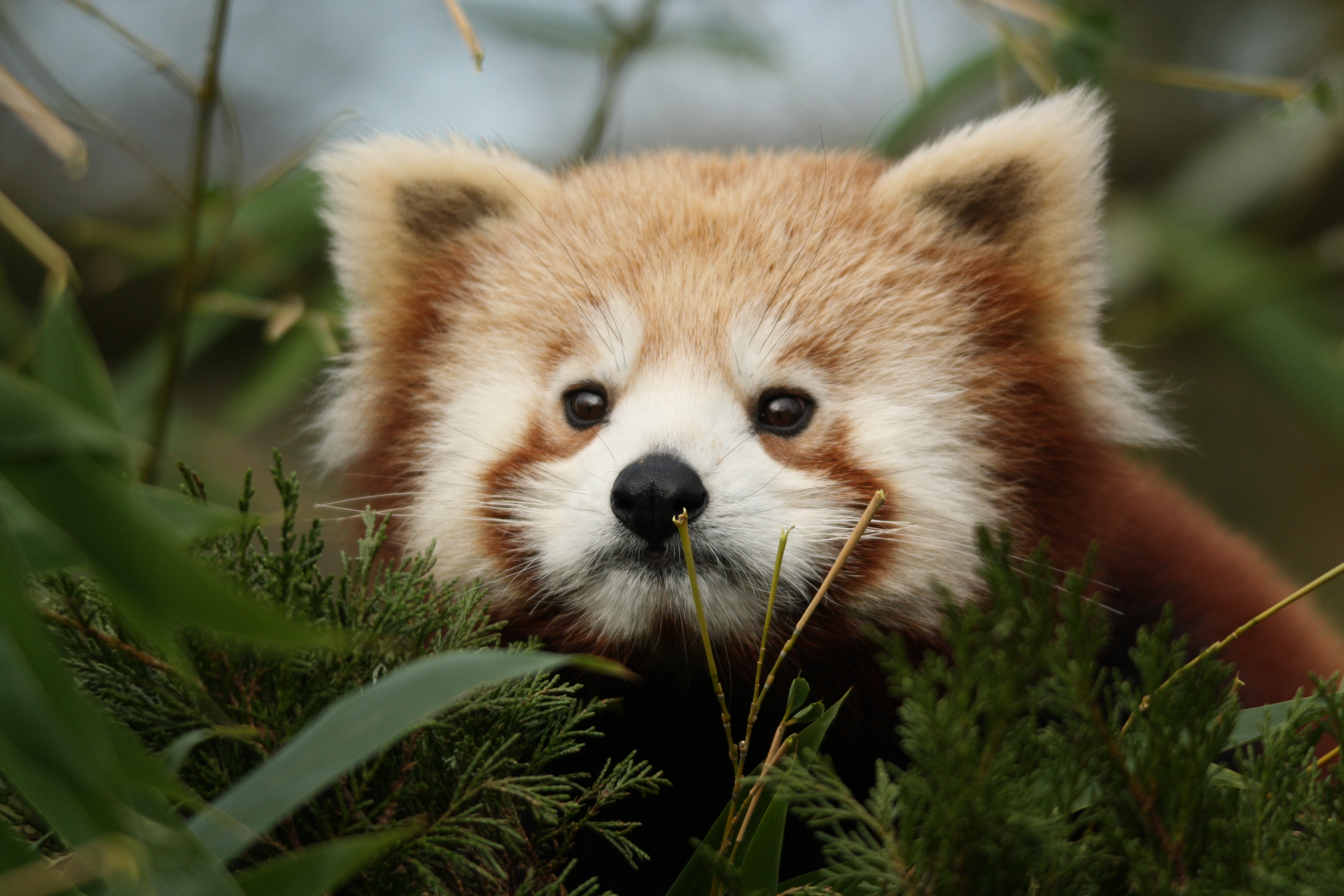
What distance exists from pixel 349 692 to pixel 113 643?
0.80 feet

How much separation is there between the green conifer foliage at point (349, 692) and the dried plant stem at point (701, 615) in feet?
0.31

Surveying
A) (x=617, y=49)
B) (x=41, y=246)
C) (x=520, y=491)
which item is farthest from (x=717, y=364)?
(x=617, y=49)

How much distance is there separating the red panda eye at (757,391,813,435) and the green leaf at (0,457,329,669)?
2.99ft

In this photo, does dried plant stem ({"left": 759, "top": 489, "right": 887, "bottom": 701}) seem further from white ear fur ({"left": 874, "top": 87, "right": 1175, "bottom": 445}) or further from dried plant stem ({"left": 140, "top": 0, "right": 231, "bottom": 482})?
dried plant stem ({"left": 140, "top": 0, "right": 231, "bottom": 482})

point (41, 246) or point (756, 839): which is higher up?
point (41, 246)

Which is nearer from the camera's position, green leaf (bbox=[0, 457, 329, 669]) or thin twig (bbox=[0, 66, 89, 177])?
green leaf (bbox=[0, 457, 329, 669])

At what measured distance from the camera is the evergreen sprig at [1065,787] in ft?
3.04

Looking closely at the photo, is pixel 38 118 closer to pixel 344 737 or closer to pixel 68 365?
pixel 68 365

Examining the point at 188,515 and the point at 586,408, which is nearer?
the point at 188,515

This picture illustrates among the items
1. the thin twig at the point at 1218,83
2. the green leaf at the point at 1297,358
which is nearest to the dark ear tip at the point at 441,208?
the thin twig at the point at 1218,83

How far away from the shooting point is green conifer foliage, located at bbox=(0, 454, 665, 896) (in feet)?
3.69

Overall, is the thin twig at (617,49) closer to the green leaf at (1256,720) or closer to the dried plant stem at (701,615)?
the dried plant stem at (701,615)

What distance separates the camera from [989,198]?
72.4 inches

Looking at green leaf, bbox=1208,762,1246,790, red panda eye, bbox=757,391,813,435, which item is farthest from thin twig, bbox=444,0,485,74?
green leaf, bbox=1208,762,1246,790
